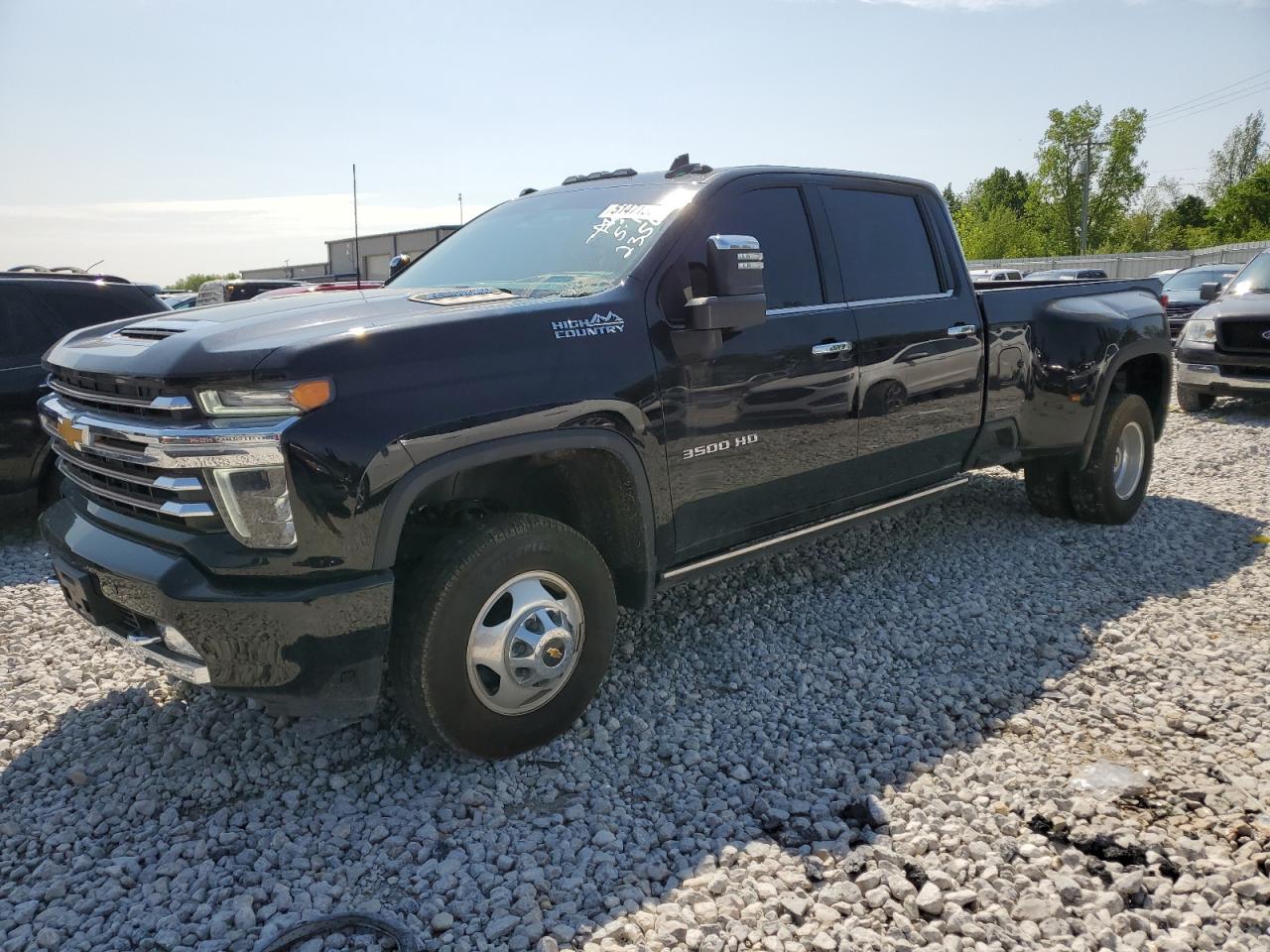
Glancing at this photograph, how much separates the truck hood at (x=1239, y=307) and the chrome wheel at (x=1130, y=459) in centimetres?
495

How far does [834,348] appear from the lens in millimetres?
4031

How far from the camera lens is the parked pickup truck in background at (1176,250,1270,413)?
975 centimetres

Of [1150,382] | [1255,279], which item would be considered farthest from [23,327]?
[1255,279]

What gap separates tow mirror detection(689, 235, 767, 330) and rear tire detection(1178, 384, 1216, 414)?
30.0 ft

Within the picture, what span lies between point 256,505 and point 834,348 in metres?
2.49

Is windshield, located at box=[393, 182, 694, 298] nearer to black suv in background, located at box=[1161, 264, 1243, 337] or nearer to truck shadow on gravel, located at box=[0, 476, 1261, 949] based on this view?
truck shadow on gravel, located at box=[0, 476, 1261, 949]

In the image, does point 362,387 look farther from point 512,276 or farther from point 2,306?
point 2,306

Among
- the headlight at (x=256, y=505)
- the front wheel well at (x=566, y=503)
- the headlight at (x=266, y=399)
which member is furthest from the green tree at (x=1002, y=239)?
the headlight at (x=256, y=505)

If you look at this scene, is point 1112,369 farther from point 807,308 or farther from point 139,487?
point 139,487

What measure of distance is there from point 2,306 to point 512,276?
4.23 metres

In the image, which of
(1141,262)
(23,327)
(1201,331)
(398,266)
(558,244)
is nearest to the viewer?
(558,244)

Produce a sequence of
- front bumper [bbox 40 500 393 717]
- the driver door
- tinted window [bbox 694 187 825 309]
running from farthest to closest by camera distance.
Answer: tinted window [bbox 694 187 825 309] → the driver door → front bumper [bbox 40 500 393 717]

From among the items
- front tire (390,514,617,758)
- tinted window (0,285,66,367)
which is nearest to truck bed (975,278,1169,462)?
front tire (390,514,617,758)

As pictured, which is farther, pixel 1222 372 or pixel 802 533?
pixel 1222 372
